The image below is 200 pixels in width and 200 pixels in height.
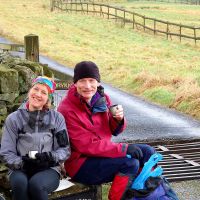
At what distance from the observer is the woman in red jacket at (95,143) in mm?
3842

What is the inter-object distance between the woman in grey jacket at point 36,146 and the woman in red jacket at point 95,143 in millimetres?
143

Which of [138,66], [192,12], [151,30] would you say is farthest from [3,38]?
[192,12]

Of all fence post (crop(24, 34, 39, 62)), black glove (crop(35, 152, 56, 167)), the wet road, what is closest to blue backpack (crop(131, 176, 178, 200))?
black glove (crop(35, 152, 56, 167))

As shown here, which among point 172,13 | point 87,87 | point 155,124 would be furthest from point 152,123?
point 172,13

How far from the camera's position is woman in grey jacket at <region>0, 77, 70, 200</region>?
3523mm

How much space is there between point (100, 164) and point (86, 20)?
106ft

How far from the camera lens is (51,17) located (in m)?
36.1

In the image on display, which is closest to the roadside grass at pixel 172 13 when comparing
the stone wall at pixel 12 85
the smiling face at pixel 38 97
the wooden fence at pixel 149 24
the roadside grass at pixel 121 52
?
the wooden fence at pixel 149 24

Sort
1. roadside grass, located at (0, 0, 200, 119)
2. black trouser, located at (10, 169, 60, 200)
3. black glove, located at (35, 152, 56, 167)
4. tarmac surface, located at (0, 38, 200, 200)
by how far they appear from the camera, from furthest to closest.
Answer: roadside grass, located at (0, 0, 200, 119) < tarmac surface, located at (0, 38, 200, 200) < black glove, located at (35, 152, 56, 167) < black trouser, located at (10, 169, 60, 200)

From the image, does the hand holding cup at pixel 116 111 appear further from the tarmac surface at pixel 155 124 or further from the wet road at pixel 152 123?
the wet road at pixel 152 123

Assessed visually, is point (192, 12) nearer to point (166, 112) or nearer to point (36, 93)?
point (166, 112)

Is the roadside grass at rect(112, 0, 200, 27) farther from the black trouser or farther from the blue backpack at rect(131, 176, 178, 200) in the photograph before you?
the black trouser

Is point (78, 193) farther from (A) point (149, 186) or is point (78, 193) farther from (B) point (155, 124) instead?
(B) point (155, 124)

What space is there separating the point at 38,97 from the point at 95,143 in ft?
1.88
